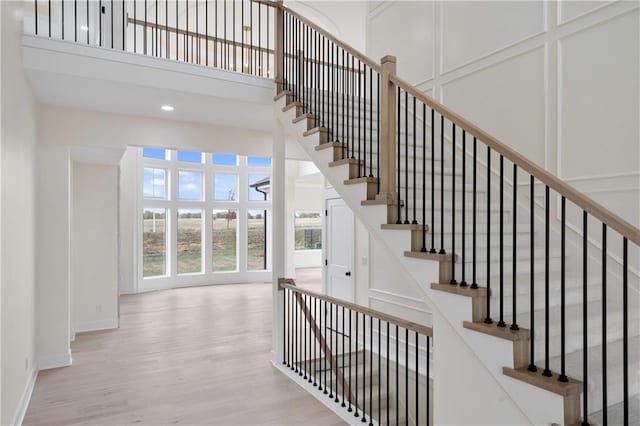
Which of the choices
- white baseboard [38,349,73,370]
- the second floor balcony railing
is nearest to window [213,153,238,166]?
the second floor balcony railing

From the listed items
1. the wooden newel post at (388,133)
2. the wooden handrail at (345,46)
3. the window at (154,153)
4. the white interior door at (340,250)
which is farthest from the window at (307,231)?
the wooden newel post at (388,133)

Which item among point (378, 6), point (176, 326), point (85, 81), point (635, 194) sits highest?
Result: point (378, 6)

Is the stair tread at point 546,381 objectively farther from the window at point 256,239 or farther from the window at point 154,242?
the window at point 256,239

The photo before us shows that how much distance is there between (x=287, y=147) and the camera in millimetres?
6605

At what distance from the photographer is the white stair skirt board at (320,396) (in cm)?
355

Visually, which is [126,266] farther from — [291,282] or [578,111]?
[578,111]

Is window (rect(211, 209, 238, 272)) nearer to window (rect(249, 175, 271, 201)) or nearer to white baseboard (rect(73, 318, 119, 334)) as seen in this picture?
window (rect(249, 175, 271, 201))

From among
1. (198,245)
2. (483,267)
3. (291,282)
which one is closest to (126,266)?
(198,245)

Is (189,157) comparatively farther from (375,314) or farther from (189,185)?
(375,314)

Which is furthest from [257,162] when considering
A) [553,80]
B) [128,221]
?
[553,80]

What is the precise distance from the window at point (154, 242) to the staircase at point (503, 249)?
6.97 m

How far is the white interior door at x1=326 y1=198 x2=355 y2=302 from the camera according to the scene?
267 inches

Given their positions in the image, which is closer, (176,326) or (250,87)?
(250,87)

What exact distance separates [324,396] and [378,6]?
501cm
